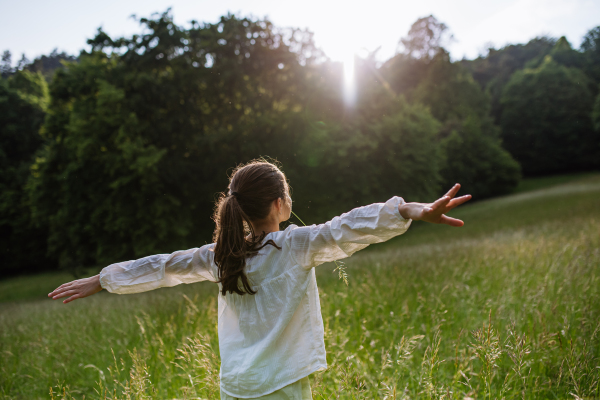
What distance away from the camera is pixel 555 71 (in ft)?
147

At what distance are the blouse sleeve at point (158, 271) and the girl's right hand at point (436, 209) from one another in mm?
1122

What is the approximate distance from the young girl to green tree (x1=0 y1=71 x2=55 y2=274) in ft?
90.8

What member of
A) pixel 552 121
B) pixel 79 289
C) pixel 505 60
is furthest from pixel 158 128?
pixel 505 60

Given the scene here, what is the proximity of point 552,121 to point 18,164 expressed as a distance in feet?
172

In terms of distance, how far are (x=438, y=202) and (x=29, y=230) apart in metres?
30.7

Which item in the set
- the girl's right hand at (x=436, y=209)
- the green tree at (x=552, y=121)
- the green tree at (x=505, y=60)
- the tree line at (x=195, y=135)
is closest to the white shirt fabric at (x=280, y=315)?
the girl's right hand at (x=436, y=209)

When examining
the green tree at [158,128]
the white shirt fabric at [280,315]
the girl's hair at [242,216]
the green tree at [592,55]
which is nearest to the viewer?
the white shirt fabric at [280,315]

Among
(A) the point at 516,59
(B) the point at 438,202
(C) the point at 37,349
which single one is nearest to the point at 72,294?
(B) the point at 438,202

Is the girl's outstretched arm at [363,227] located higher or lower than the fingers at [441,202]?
lower

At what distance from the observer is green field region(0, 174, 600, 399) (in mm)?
2410

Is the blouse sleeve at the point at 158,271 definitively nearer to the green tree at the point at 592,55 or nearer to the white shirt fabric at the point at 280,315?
the white shirt fabric at the point at 280,315

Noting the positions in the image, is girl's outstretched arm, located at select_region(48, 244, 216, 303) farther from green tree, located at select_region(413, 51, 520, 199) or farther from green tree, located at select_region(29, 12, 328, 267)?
green tree, located at select_region(413, 51, 520, 199)

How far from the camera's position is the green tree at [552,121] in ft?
141

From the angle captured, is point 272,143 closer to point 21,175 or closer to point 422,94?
point 21,175
